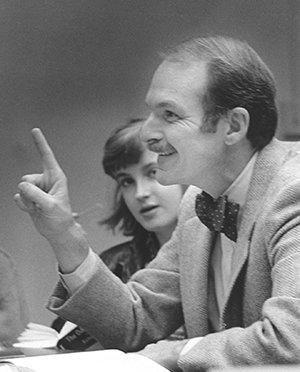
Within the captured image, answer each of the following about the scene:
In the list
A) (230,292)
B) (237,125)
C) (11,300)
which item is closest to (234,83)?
(237,125)

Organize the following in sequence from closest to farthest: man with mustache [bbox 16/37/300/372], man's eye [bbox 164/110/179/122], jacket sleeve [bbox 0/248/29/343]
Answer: man with mustache [bbox 16/37/300/372], man's eye [bbox 164/110/179/122], jacket sleeve [bbox 0/248/29/343]

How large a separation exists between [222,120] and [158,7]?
732 millimetres

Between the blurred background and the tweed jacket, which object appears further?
the blurred background

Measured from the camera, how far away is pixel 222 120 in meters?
1.77

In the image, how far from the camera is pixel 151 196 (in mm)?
2393

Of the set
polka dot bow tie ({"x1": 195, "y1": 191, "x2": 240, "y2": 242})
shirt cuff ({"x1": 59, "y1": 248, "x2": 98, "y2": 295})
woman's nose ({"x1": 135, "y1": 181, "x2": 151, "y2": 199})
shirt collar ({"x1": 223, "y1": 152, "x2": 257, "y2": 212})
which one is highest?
shirt collar ({"x1": 223, "y1": 152, "x2": 257, "y2": 212})

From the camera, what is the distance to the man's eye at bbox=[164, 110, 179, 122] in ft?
5.85

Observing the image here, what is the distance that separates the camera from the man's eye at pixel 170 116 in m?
1.78

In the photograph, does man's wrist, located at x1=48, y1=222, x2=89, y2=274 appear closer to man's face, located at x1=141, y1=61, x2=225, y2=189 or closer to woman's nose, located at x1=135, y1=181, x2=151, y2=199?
man's face, located at x1=141, y1=61, x2=225, y2=189

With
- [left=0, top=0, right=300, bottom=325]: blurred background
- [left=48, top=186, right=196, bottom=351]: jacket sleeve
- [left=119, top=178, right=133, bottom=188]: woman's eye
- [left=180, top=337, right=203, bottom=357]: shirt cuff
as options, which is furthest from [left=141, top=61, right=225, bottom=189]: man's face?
[left=119, top=178, right=133, bottom=188]: woman's eye

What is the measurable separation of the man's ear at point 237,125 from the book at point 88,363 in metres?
0.52

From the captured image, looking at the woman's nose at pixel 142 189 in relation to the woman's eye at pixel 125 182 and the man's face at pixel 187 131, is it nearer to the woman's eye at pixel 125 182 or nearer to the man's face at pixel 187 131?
the woman's eye at pixel 125 182

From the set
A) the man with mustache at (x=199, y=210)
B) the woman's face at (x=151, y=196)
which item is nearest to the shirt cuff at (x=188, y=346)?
the man with mustache at (x=199, y=210)

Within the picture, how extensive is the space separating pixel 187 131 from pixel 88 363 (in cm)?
60
